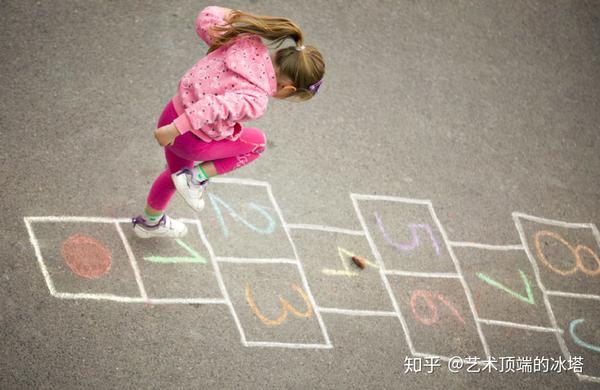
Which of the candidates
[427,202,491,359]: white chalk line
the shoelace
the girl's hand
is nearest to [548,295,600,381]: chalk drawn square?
[427,202,491,359]: white chalk line

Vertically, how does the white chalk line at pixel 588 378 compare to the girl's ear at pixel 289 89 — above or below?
below

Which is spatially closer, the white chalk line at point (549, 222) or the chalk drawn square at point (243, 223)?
the chalk drawn square at point (243, 223)

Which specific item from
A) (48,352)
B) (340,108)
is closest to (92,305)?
(48,352)

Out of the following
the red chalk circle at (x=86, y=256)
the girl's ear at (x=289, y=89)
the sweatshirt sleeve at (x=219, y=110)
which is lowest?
the red chalk circle at (x=86, y=256)

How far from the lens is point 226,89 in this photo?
2.52 metres

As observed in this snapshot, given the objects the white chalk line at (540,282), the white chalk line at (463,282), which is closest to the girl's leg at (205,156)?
the white chalk line at (463,282)

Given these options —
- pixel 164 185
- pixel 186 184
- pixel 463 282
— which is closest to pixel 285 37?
pixel 186 184

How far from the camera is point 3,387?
2766mm

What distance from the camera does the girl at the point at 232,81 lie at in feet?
8.05

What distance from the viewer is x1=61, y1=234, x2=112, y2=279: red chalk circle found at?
3229mm

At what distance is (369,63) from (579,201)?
1982mm

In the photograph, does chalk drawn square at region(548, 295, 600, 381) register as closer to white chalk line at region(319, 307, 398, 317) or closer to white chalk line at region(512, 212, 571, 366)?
white chalk line at region(512, 212, 571, 366)

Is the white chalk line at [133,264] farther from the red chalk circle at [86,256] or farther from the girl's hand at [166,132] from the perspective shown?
the girl's hand at [166,132]

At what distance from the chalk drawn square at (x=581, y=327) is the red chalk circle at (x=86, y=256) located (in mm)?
2902
